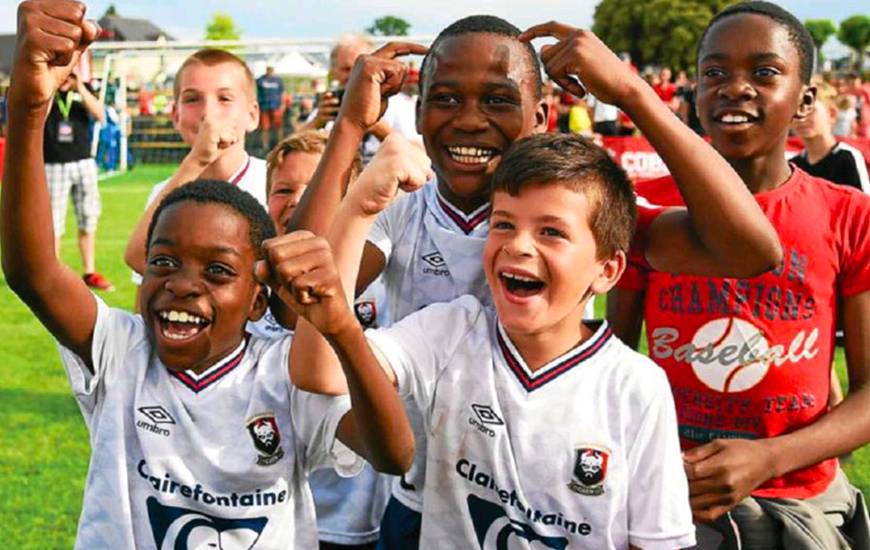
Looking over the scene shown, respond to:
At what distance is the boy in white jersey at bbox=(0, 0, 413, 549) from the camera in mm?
2348

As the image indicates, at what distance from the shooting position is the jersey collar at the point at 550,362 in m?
2.29

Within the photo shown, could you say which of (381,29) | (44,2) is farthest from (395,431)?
(381,29)

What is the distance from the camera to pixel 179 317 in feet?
8.02

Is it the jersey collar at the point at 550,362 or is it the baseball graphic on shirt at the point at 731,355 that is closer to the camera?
the jersey collar at the point at 550,362

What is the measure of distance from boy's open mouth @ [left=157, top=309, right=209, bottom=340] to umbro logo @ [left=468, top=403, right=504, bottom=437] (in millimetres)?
666

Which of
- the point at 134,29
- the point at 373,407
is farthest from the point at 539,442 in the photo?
the point at 134,29

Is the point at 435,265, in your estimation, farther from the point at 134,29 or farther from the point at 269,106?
the point at 134,29

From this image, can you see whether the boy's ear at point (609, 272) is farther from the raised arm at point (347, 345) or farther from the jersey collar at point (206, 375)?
the jersey collar at point (206, 375)

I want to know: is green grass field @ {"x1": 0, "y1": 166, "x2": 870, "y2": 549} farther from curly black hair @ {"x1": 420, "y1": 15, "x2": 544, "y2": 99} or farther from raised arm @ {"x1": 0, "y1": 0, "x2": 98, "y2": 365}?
curly black hair @ {"x1": 420, "y1": 15, "x2": 544, "y2": 99}

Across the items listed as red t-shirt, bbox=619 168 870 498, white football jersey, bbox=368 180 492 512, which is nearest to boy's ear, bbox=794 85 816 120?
red t-shirt, bbox=619 168 870 498

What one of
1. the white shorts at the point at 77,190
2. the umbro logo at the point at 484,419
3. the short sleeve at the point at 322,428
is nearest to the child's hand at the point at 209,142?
the short sleeve at the point at 322,428

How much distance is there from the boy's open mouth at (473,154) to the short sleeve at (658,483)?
68 cm

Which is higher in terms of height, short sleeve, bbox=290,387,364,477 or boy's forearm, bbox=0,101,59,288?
boy's forearm, bbox=0,101,59,288

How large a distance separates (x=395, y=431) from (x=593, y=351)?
481 mm
